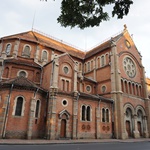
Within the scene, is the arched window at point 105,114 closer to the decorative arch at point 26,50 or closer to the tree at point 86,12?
the decorative arch at point 26,50

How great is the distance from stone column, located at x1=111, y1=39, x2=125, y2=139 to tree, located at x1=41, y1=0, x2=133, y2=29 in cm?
2102

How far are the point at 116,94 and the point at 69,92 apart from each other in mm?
10091

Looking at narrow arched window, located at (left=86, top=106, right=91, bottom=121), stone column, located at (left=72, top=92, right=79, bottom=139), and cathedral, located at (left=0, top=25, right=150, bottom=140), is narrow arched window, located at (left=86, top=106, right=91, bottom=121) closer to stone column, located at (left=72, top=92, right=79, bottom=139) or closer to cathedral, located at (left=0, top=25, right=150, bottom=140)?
cathedral, located at (left=0, top=25, right=150, bottom=140)

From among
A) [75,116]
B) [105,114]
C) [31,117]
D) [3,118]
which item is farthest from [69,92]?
[3,118]

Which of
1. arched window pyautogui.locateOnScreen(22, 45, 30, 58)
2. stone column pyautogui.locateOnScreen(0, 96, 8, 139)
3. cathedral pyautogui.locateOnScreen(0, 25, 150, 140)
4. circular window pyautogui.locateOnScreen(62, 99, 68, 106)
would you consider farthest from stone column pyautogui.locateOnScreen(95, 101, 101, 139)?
arched window pyautogui.locateOnScreen(22, 45, 30, 58)

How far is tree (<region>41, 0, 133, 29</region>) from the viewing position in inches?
305

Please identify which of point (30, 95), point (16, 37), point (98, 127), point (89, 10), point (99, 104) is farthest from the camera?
point (16, 37)

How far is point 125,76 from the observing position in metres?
31.3

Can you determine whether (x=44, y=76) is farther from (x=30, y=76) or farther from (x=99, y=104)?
(x=99, y=104)

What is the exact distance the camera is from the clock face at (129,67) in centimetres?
3256

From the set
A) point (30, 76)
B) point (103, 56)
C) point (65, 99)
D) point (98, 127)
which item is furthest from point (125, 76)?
point (30, 76)

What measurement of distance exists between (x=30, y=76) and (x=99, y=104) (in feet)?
44.1

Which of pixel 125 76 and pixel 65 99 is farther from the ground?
pixel 125 76

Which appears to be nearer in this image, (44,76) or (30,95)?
(30,95)
